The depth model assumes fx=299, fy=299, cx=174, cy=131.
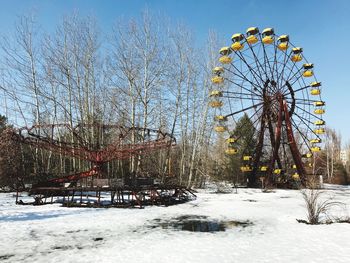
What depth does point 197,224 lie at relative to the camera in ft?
27.8

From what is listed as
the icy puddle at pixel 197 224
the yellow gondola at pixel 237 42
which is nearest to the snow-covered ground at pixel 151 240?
the icy puddle at pixel 197 224

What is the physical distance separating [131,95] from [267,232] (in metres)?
15.0

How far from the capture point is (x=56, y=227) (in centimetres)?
777

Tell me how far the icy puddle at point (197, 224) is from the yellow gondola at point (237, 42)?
15.5m

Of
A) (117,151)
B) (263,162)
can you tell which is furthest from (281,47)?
(117,151)

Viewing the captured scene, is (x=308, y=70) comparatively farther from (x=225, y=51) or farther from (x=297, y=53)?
(x=225, y=51)

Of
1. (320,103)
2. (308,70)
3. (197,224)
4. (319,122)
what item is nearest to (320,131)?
(319,122)

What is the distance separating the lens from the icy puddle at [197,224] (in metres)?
7.88

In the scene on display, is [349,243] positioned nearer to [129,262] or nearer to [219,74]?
[129,262]

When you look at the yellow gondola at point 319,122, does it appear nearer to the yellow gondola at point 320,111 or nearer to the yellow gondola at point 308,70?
the yellow gondola at point 320,111

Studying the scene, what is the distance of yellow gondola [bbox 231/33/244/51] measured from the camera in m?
21.7

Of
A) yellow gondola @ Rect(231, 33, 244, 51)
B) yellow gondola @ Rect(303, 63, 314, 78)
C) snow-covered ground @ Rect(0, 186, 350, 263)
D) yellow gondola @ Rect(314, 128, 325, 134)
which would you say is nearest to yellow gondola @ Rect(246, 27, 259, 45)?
yellow gondola @ Rect(231, 33, 244, 51)

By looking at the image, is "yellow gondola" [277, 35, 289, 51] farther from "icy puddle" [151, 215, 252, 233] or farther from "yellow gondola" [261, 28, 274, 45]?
"icy puddle" [151, 215, 252, 233]

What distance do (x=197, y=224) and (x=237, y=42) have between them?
16.7m
